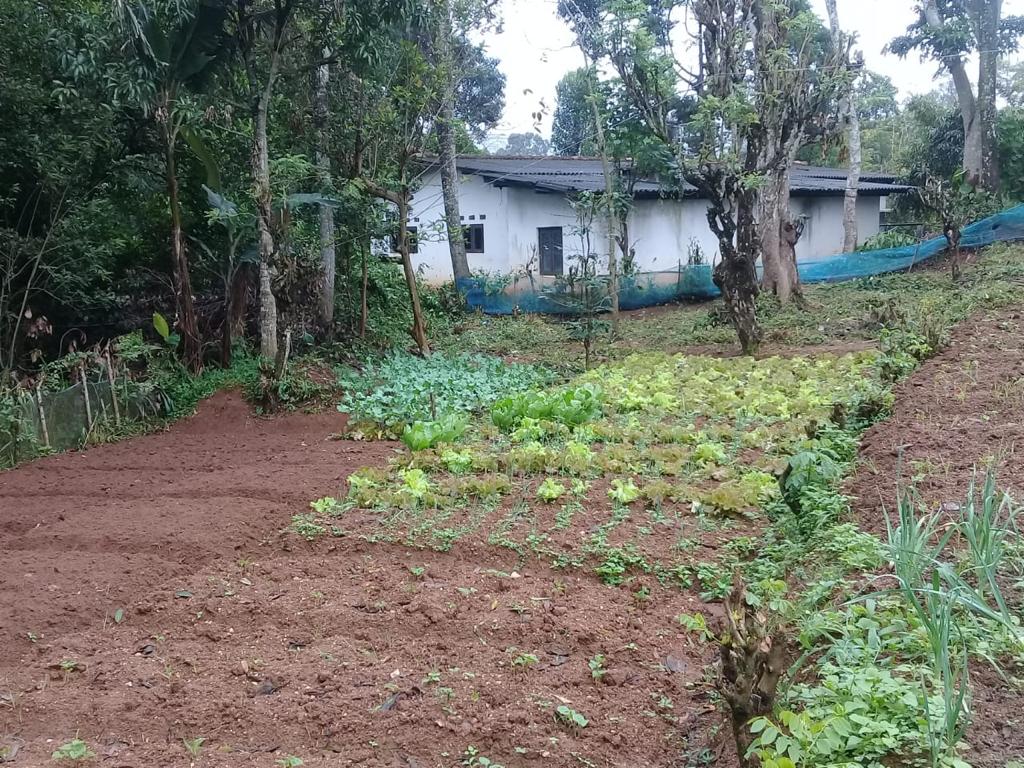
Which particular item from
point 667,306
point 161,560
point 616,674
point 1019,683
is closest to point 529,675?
point 616,674

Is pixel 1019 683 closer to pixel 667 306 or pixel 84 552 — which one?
pixel 84 552

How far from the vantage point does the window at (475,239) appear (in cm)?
2083

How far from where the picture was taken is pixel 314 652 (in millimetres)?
3695

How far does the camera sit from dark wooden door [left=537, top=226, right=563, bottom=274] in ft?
66.9

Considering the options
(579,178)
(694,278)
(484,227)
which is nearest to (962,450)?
(694,278)

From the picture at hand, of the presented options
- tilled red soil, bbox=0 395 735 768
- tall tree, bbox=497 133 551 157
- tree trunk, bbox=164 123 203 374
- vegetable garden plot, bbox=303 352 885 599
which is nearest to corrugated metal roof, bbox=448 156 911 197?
tree trunk, bbox=164 123 203 374

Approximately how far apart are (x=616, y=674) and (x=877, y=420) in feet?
12.3

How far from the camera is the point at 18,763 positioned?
2.96m

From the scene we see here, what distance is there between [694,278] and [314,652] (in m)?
15.9

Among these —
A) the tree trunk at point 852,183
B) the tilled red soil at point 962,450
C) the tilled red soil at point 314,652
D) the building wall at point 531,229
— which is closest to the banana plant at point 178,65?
the tilled red soil at point 314,652

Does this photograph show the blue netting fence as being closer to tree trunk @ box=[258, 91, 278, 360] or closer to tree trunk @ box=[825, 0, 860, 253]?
tree trunk @ box=[825, 0, 860, 253]

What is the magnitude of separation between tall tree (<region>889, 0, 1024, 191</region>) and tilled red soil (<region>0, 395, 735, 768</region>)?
2152cm

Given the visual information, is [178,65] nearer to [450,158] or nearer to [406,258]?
[406,258]

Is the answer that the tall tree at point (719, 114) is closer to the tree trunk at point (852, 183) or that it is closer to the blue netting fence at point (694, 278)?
the blue netting fence at point (694, 278)
